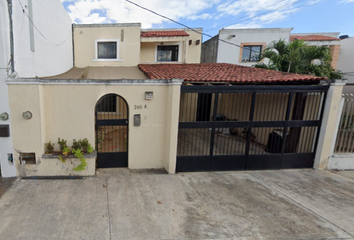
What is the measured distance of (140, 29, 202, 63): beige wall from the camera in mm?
11078

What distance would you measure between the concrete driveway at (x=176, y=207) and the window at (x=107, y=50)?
25.8ft

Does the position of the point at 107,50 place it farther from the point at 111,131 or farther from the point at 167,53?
the point at 111,131

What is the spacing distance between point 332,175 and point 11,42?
10882 millimetres

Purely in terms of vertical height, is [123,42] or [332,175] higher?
[123,42]

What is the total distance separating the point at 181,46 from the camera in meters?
11.6

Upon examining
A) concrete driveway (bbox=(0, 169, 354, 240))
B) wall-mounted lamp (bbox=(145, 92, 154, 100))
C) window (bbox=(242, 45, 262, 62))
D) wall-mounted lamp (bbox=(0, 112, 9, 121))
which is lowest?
concrete driveway (bbox=(0, 169, 354, 240))

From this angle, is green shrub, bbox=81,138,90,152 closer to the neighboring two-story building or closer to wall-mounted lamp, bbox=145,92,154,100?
wall-mounted lamp, bbox=145,92,154,100

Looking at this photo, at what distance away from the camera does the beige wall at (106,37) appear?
1069 cm

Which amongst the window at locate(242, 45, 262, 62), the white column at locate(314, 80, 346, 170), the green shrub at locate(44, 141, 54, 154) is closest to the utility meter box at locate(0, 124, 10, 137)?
the green shrub at locate(44, 141, 54, 154)

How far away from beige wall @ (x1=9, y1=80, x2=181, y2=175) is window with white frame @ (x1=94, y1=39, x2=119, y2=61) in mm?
6363

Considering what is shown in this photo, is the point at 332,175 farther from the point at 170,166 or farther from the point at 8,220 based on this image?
the point at 8,220

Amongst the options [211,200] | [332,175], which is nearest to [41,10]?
[211,200]

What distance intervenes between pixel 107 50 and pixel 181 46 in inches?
183

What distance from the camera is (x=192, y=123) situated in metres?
6.12
